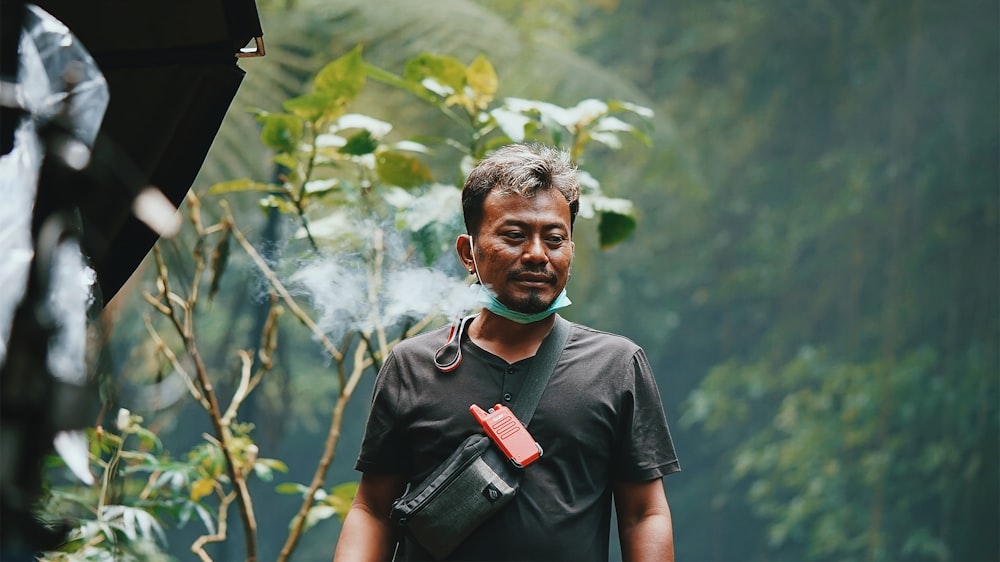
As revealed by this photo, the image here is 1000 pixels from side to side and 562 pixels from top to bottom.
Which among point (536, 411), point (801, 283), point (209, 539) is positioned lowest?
point (209, 539)

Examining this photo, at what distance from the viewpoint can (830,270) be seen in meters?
13.2

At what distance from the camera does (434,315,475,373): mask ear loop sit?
1.36m

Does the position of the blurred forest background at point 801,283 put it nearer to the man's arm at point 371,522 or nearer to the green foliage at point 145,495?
the green foliage at point 145,495

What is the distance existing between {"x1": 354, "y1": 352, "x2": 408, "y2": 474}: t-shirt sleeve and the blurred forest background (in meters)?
7.09

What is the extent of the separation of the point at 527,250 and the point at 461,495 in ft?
0.92

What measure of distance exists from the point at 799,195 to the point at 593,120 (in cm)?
1142

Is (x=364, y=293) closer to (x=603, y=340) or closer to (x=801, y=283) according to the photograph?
(x=603, y=340)

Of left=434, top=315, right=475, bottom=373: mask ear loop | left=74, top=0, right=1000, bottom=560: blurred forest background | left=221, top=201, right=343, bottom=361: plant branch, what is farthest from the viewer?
left=74, top=0, right=1000, bottom=560: blurred forest background

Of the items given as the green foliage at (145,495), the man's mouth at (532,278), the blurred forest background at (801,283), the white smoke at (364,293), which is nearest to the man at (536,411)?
the man's mouth at (532,278)

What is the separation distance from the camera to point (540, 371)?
1328 millimetres

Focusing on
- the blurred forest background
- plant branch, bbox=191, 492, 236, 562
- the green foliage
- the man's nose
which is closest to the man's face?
the man's nose

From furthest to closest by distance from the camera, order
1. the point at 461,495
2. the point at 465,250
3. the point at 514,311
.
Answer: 1. the point at 465,250
2. the point at 514,311
3. the point at 461,495

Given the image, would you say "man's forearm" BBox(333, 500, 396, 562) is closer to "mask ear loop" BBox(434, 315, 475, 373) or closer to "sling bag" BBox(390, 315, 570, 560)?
"sling bag" BBox(390, 315, 570, 560)

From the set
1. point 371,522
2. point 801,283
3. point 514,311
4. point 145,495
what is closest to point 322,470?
point 145,495
